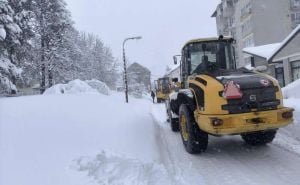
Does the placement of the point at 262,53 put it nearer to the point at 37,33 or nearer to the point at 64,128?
the point at 37,33

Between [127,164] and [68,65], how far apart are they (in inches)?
1426

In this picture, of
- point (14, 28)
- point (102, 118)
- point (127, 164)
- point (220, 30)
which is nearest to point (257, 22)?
point (220, 30)

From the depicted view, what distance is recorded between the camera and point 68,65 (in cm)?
4250

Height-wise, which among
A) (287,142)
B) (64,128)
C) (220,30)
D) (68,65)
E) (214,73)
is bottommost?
(287,142)

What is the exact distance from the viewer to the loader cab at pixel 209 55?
10234 mm

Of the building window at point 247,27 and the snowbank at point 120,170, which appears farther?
the building window at point 247,27

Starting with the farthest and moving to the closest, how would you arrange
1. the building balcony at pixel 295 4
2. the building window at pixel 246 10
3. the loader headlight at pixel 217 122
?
the building window at pixel 246 10, the building balcony at pixel 295 4, the loader headlight at pixel 217 122

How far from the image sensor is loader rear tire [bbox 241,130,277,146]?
9531mm

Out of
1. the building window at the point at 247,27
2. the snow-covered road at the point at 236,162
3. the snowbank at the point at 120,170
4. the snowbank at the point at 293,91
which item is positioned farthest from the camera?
the building window at the point at 247,27

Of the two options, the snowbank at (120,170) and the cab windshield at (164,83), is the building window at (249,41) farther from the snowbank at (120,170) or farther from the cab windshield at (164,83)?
the snowbank at (120,170)

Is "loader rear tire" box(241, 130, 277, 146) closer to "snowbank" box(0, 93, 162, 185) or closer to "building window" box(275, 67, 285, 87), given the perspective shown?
"snowbank" box(0, 93, 162, 185)

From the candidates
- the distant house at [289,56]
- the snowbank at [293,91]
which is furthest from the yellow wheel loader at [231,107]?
the distant house at [289,56]

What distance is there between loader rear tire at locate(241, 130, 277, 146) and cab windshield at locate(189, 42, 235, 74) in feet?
5.77

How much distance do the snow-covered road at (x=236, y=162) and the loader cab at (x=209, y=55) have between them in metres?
1.95
